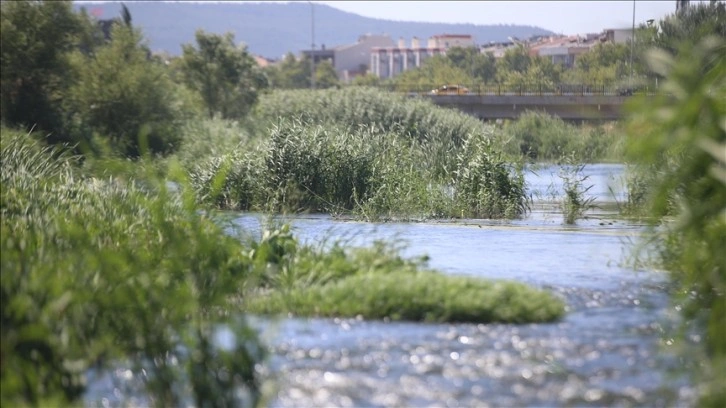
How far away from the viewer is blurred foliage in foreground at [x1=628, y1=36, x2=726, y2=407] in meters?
7.16

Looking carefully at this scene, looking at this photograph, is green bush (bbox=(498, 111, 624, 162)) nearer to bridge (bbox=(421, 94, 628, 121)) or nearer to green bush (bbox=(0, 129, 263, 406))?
bridge (bbox=(421, 94, 628, 121))

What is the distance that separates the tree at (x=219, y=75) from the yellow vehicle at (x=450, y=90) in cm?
853

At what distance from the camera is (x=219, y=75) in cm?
5484

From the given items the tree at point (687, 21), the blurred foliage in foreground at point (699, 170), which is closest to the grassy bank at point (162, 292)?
the blurred foliage in foreground at point (699, 170)

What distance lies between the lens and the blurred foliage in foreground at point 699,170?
282 inches

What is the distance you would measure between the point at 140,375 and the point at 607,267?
634 cm

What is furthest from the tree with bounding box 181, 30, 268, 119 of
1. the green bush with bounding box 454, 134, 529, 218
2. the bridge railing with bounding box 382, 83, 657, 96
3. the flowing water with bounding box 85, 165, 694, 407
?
the flowing water with bounding box 85, 165, 694, 407

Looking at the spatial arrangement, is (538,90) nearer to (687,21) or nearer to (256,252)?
(687,21)

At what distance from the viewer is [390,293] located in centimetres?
1036

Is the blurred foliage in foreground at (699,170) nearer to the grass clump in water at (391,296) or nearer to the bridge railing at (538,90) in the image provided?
the grass clump in water at (391,296)

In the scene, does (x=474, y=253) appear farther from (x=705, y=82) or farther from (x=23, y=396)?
(x=23, y=396)

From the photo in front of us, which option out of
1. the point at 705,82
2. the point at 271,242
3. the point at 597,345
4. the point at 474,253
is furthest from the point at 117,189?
the point at 705,82

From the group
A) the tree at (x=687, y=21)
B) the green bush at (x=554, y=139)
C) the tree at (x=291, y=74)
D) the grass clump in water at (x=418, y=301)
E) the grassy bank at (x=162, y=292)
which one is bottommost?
the tree at (x=291, y=74)

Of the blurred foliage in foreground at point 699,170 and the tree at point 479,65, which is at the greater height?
the blurred foliage in foreground at point 699,170
